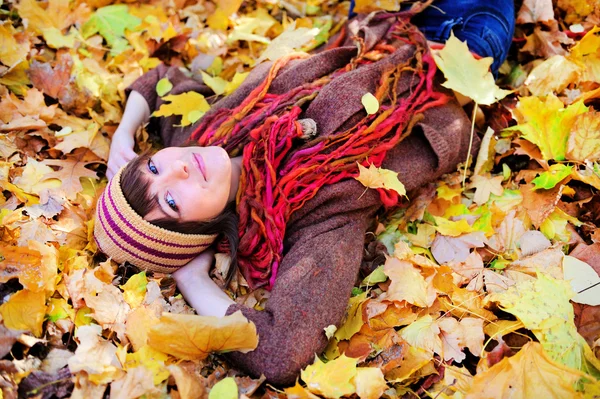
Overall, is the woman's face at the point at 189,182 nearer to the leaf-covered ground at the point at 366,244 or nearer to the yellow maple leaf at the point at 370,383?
the leaf-covered ground at the point at 366,244

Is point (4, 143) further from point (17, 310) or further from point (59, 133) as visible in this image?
point (17, 310)

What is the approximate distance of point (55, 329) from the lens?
→ 171 centimetres

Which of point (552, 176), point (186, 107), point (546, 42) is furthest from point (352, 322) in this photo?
point (546, 42)

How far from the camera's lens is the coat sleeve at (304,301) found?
5.62ft

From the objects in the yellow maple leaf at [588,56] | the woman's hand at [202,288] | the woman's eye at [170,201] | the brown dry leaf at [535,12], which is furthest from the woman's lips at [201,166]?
the brown dry leaf at [535,12]

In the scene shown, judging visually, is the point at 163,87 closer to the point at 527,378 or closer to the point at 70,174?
the point at 70,174

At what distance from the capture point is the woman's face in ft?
6.24

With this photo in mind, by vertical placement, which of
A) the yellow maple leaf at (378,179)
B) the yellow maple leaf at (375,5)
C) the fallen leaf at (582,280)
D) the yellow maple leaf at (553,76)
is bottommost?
the fallen leaf at (582,280)

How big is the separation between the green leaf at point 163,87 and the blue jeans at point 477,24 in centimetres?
139

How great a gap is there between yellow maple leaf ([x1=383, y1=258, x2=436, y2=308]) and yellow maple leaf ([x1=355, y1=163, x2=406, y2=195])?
30cm

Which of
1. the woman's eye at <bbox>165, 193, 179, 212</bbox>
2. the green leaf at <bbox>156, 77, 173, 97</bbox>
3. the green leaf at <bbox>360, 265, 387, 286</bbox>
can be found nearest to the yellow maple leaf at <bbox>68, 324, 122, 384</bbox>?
the woman's eye at <bbox>165, 193, 179, 212</bbox>

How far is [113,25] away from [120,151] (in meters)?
1.02

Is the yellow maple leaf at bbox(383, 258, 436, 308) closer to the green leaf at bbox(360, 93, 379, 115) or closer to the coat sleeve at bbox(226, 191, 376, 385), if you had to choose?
the coat sleeve at bbox(226, 191, 376, 385)

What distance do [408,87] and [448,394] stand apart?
52.8 inches
